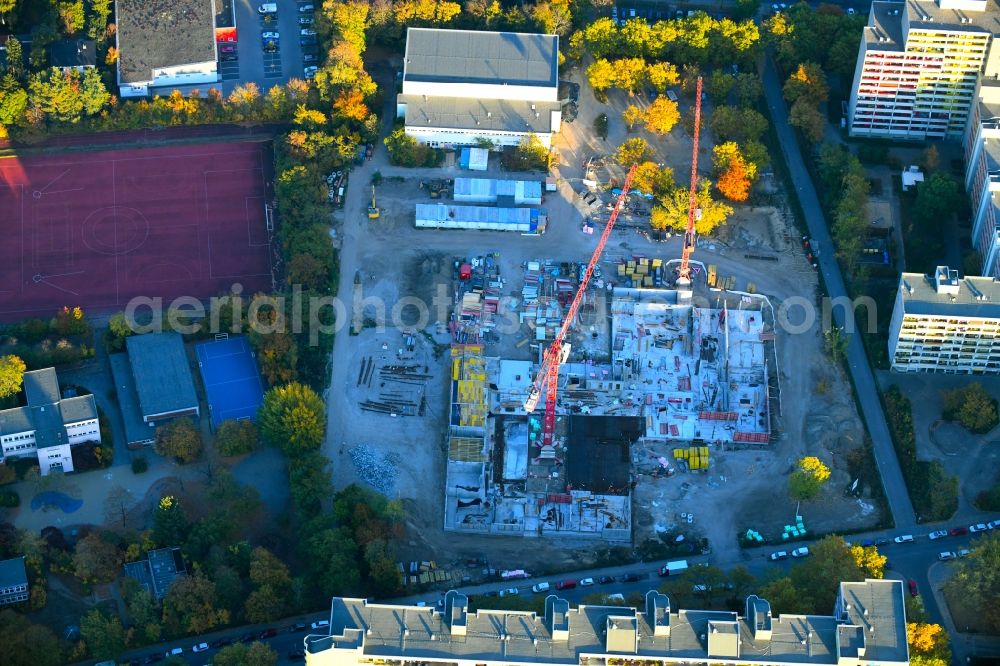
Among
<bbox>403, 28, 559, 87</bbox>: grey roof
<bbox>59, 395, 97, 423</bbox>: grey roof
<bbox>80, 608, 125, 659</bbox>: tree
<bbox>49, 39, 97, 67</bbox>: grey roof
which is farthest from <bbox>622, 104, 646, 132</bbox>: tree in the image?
<bbox>80, 608, 125, 659</bbox>: tree

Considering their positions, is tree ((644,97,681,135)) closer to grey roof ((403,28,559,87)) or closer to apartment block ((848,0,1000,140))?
grey roof ((403,28,559,87))

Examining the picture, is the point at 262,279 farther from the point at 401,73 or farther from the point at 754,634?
the point at 754,634

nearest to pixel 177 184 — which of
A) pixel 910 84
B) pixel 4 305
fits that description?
pixel 4 305

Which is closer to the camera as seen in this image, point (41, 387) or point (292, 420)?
point (292, 420)

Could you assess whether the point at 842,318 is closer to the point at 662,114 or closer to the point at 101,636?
the point at 662,114

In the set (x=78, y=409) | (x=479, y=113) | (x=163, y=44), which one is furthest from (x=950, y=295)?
(x=163, y=44)

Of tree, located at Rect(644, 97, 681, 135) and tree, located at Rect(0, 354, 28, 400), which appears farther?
tree, located at Rect(644, 97, 681, 135)

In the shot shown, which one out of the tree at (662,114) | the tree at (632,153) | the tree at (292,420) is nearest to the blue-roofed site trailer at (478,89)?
the tree at (632,153)
